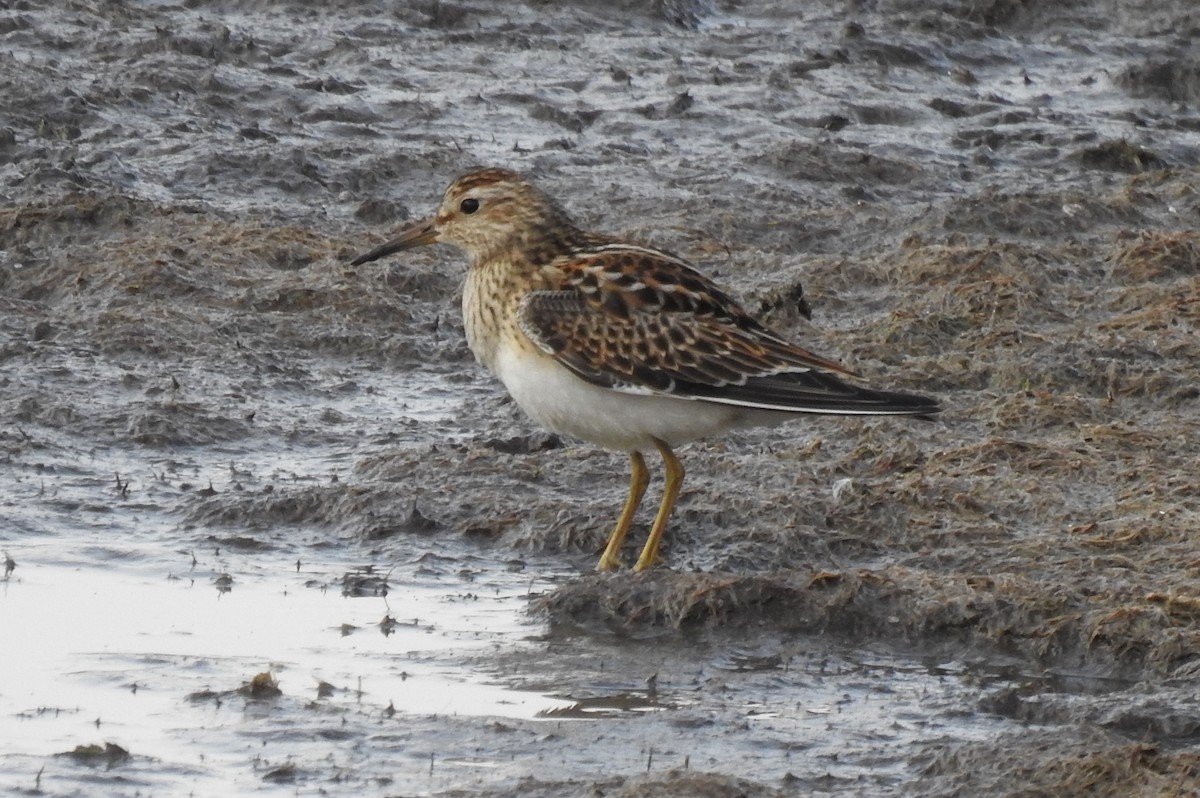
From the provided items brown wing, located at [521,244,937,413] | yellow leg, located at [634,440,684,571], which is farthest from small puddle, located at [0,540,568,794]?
brown wing, located at [521,244,937,413]

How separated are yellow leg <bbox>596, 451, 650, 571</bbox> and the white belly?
1.15ft

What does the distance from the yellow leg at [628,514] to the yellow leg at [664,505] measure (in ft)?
0.30

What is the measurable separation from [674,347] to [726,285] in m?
3.74

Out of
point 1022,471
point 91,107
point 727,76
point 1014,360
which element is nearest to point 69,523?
point 1022,471

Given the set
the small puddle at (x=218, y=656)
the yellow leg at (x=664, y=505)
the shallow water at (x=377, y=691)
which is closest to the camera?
the shallow water at (x=377, y=691)

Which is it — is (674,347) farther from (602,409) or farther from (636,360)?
(602,409)

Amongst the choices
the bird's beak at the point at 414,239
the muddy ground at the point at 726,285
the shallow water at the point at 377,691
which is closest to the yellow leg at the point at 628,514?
the muddy ground at the point at 726,285

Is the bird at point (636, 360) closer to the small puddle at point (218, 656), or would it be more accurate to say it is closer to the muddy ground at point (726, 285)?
the muddy ground at point (726, 285)

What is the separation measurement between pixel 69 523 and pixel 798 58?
9032mm

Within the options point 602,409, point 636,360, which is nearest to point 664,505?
point 602,409

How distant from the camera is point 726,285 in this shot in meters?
11.7

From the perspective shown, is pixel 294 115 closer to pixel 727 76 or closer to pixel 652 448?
pixel 727 76

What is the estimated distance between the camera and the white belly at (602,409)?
7977 millimetres

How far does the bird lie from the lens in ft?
25.9
